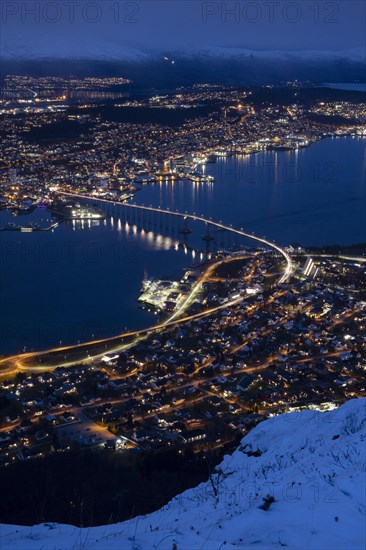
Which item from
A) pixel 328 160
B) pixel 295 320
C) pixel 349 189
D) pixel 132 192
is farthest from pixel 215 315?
pixel 328 160

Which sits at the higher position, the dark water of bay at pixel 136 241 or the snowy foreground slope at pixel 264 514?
the snowy foreground slope at pixel 264 514

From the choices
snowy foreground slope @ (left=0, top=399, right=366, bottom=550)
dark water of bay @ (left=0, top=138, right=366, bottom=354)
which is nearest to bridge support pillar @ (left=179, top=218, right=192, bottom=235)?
dark water of bay @ (left=0, top=138, right=366, bottom=354)

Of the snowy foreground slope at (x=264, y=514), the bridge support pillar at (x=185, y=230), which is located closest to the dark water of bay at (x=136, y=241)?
the bridge support pillar at (x=185, y=230)

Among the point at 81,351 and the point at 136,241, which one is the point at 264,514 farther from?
the point at 136,241

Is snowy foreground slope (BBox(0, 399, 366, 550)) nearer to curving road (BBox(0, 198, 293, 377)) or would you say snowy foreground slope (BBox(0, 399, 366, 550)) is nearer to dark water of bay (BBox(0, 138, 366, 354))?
curving road (BBox(0, 198, 293, 377))

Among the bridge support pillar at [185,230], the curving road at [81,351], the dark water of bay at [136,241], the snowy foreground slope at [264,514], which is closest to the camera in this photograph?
the snowy foreground slope at [264,514]

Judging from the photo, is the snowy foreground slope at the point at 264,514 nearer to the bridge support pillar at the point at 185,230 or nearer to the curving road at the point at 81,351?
the curving road at the point at 81,351

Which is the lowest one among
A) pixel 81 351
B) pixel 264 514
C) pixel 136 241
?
pixel 81 351

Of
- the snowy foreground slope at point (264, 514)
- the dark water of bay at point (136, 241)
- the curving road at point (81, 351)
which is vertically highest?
the snowy foreground slope at point (264, 514)

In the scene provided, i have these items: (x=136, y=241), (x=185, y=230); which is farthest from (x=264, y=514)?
(x=185, y=230)
